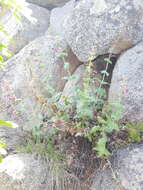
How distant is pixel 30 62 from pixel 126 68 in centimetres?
136

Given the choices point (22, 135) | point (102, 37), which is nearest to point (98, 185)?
point (22, 135)

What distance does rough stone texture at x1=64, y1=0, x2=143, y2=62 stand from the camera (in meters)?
2.93

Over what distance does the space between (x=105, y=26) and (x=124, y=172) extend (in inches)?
59.3

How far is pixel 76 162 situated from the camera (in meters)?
2.65

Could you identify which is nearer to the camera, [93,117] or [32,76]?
[93,117]

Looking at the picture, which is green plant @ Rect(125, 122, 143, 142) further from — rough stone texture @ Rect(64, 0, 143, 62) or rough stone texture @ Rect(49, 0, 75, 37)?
rough stone texture @ Rect(49, 0, 75, 37)

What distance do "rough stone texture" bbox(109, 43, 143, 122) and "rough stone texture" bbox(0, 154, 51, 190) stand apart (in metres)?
0.91

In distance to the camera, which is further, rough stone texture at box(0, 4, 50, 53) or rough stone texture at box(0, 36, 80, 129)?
rough stone texture at box(0, 4, 50, 53)

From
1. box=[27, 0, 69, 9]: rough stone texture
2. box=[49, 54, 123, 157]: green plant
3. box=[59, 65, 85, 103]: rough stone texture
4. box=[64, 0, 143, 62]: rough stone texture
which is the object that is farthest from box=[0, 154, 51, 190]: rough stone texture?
box=[27, 0, 69, 9]: rough stone texture

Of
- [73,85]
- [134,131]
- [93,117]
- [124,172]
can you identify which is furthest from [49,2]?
[124,172]

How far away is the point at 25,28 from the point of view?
15.1 ft

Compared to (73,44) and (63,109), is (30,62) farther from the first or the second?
(63,109)

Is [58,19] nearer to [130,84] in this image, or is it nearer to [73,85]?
[73,85]

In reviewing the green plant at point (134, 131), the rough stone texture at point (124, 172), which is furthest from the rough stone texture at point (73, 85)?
the rough stone texture at point (124, 172)
